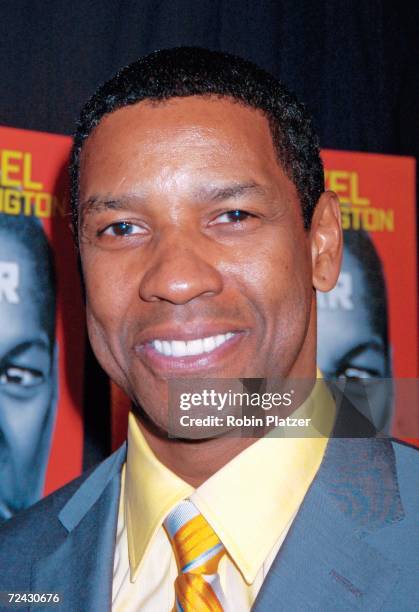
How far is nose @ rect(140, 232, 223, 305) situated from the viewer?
1.07 meters

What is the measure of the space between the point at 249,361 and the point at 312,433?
0.15 metres

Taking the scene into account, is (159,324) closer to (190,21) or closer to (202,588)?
(202,588)

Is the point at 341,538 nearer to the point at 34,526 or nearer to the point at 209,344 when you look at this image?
the point at 209,344

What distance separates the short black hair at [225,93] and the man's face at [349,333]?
0.69 meters

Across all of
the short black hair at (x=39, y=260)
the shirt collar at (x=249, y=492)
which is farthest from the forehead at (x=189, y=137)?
the short black hair at (x=39, y=260)

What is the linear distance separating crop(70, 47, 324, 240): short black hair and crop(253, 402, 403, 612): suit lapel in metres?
0.39

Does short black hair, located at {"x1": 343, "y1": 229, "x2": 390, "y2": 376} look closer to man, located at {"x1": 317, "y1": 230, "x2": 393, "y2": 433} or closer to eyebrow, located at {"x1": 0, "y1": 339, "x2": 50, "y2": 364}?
man, located at {"x1": 317, "y1": 230, "x2": 393, "y2": 433}

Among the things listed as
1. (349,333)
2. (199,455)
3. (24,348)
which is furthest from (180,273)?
(349,333)

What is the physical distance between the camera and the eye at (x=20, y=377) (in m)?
1.76

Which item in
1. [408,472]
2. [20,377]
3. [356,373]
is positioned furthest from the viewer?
[356,373]

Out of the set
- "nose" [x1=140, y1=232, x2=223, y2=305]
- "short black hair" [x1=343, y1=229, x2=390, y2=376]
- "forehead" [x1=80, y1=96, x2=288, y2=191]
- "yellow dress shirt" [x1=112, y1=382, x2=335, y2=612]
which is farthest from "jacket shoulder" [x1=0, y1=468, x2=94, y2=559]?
"short black hair" [x1=343, y1=229, x2=390, y2=376]

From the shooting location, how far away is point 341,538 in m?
1.05

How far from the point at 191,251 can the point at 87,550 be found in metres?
0.54

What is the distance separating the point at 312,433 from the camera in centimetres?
118
